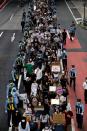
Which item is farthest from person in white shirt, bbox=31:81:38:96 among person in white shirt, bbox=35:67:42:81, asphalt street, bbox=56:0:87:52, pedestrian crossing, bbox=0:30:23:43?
pedestrian crossing, bbox=0:30:23:43

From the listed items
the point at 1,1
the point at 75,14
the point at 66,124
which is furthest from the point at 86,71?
the point at 1,1

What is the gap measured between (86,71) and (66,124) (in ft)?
35.5

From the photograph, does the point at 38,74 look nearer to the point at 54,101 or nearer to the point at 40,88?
the point at 40,88

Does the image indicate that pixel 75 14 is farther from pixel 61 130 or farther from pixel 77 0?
pixel 61 130

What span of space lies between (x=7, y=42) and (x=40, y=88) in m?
18.6

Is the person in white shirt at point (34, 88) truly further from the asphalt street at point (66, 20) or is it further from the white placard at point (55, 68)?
the asphalt street at point (66, 20)

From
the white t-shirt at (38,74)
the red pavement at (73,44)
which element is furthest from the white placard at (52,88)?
the red pavement at (73,44)

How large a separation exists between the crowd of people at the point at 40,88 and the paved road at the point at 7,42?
1.23m

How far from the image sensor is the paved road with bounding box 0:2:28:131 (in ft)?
84.3

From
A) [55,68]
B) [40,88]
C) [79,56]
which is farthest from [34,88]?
[79,56]

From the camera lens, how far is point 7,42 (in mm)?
41406

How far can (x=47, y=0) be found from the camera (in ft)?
194

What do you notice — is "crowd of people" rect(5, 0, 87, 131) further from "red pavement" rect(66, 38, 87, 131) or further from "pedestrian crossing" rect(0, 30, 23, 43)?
"pedestrian crossing" rect(0, 30, 23, 43)

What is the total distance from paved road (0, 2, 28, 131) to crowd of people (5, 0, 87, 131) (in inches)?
48.3
